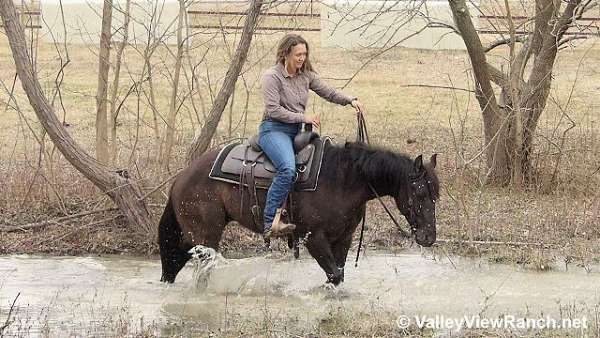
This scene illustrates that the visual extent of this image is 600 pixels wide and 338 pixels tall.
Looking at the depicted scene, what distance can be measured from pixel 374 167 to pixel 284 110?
956mm

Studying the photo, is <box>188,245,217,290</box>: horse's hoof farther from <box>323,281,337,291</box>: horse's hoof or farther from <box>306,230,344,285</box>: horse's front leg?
<box>323,281,337,291</box>: horse's hoof

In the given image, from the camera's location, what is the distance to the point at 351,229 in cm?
855

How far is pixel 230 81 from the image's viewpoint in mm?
10117

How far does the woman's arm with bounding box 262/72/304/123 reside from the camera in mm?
8242

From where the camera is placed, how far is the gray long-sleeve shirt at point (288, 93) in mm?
8258

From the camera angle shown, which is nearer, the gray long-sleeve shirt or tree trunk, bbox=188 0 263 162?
the gray long-sleeve shirt

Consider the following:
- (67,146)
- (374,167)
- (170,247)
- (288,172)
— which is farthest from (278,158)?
(67,146)

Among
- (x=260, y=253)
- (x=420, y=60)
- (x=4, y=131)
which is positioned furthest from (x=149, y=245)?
(x=420, y=60)

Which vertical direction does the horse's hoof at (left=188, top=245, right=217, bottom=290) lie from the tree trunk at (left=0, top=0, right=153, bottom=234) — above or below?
below

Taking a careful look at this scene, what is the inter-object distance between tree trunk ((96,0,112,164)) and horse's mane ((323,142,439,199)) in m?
4.06

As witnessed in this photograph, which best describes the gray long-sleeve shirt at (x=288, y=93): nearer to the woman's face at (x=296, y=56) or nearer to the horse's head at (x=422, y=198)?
the woman's face at (x=296, y=56)

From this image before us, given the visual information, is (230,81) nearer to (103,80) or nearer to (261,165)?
(261,165)

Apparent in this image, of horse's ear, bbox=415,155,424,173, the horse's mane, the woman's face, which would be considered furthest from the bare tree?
the woman's face

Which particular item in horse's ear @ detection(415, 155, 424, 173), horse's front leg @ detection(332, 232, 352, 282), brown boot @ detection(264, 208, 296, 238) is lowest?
horse's front leg @ detection(332, 232, 352, 282)
